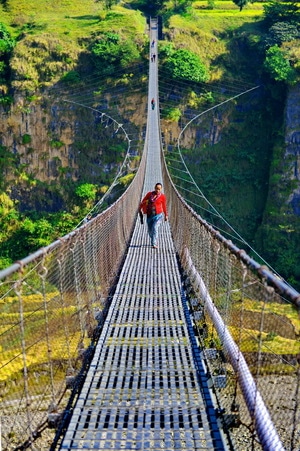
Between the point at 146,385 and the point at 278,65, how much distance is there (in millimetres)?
15822

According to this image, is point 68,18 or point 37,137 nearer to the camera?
point 37,137

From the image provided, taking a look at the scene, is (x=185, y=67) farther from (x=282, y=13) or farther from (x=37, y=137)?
(x=37, y=137)

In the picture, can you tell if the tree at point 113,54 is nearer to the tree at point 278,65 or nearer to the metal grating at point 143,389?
the tree at point 278,65

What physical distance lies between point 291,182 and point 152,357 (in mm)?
14493

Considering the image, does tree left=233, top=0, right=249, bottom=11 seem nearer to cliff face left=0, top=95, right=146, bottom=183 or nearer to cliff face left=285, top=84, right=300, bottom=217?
cliff face left=285, top=84, right=300, bottom=217

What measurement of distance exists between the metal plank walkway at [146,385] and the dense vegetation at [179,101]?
12.6 meters

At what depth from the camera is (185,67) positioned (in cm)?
1750

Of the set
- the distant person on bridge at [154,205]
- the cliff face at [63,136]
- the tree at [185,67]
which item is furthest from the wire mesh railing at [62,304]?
the tree at [185,67]

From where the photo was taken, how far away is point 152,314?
376 cm

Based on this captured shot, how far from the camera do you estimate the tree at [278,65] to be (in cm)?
1670

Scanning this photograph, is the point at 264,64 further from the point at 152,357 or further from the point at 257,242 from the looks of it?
the point at 152,357

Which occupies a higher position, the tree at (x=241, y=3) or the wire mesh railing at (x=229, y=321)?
the tree at (x=241, y=3)

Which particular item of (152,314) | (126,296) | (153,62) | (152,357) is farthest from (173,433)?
(153,62)

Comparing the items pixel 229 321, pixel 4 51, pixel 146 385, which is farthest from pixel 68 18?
pixel 146 385
